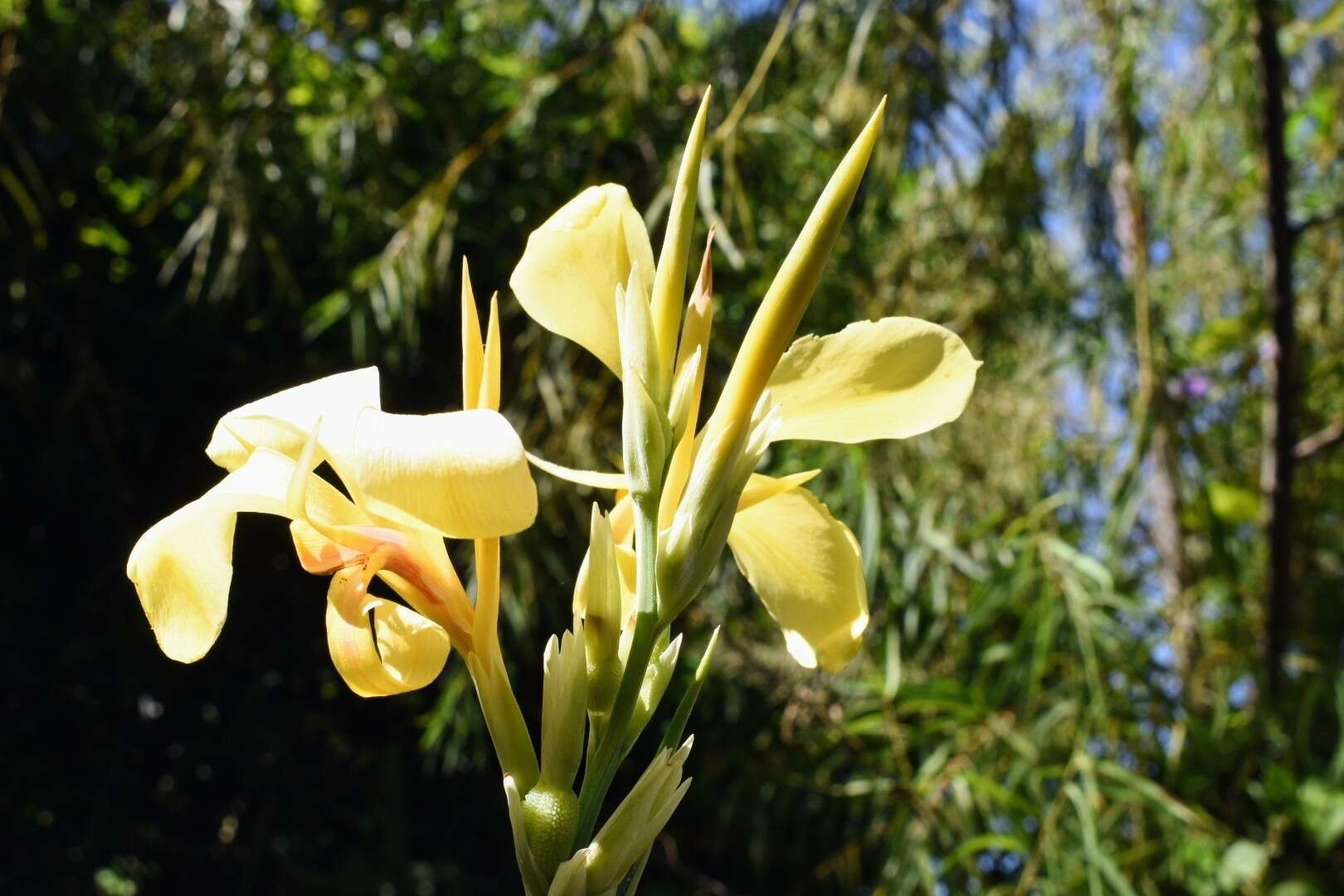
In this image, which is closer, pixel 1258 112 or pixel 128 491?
→ pixel 1258 112

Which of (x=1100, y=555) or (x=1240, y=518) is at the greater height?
(x=1100, y=555)

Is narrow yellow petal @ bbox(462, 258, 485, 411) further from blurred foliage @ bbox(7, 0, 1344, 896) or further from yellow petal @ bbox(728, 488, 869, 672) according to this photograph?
blurred foliage @ bbox(7, 0, 1344, 896)

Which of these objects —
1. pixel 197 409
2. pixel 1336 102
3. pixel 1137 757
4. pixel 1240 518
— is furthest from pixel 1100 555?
pixel 197 409

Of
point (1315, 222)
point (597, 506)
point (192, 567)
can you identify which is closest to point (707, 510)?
point (597, 506)

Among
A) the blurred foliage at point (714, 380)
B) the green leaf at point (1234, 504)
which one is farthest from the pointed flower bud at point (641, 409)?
the green leaf at point (1234, 504)

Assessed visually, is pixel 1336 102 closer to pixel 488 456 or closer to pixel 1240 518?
pixel 1240 518

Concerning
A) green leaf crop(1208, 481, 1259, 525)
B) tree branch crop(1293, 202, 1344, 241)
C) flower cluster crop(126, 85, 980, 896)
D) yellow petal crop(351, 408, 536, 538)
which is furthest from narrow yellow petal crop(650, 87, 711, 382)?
green leaf crop(1208, 481, 1259, 525)
